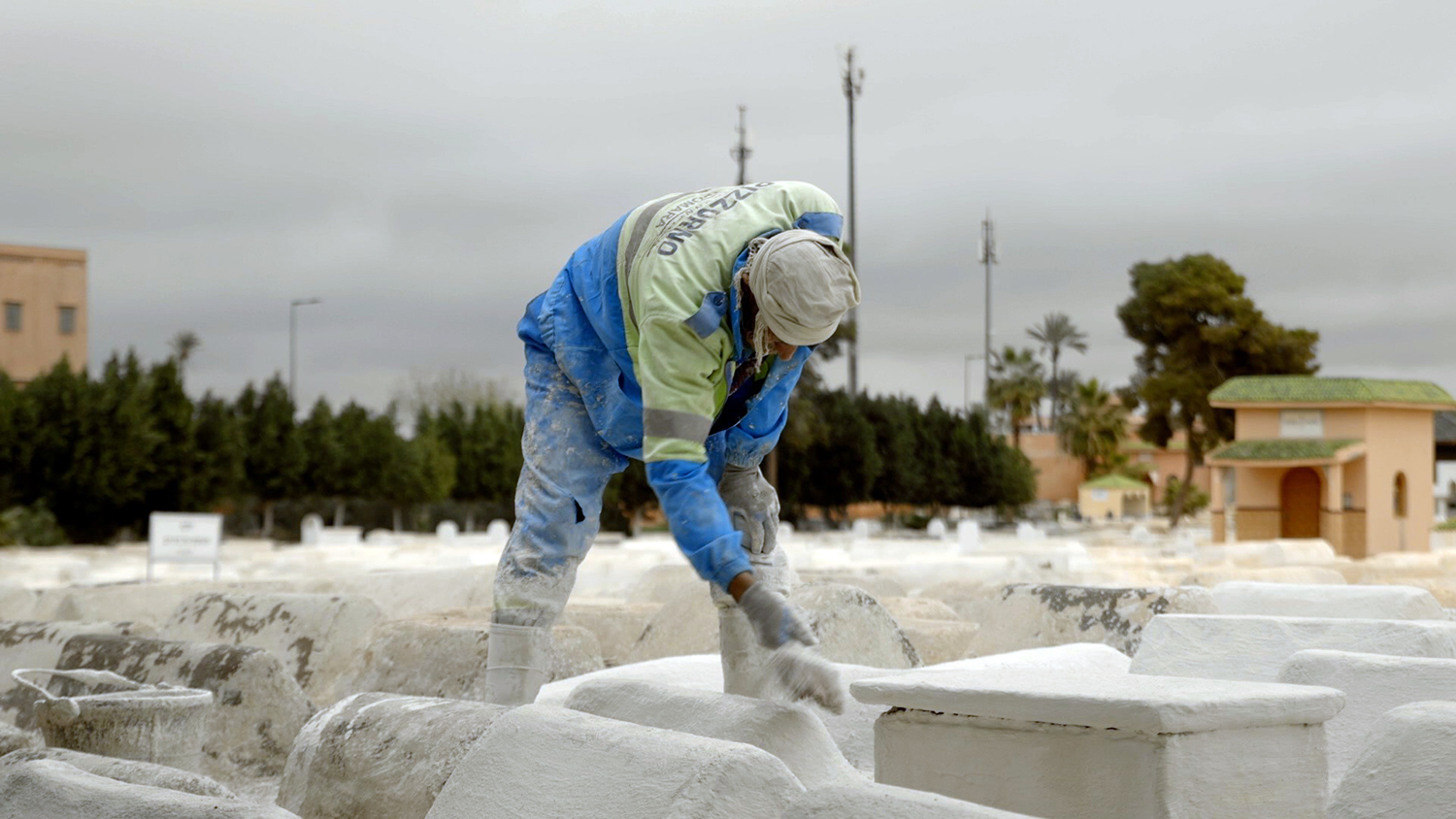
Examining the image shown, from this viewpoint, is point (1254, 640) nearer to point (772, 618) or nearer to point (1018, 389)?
point (772, 618)

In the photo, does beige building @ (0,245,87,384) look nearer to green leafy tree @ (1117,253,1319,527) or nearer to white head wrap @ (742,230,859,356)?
green leafy tree @ (1117,253,1319,527)

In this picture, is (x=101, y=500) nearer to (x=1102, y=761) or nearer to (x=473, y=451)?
(x=473, y=451)

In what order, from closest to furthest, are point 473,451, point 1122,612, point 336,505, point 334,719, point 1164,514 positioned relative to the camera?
point 334,719
point 1122,612
point 336,505
point 473,451
point 1164,514

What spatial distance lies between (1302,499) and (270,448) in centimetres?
2530

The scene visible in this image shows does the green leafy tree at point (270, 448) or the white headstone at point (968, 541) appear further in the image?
the green leafy tree at point (270, 448)

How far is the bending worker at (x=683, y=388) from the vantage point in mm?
2764

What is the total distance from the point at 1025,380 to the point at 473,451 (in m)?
34.1

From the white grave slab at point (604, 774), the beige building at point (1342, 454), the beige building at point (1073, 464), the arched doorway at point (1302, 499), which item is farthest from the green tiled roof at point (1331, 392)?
the beige building at point (1073, 464)

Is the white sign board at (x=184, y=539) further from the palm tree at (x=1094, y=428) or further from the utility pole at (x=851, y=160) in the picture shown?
the palm tree at (x=1094, y=428)

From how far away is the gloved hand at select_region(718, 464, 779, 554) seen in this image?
3320mm

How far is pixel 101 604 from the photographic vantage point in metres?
7.62

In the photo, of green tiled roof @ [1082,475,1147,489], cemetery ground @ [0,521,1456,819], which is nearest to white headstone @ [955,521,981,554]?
cemetery ground @ [0,521,1456,819]

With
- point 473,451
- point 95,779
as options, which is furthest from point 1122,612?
point 473,451

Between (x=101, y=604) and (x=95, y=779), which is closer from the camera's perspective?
(x=95, y=779)
